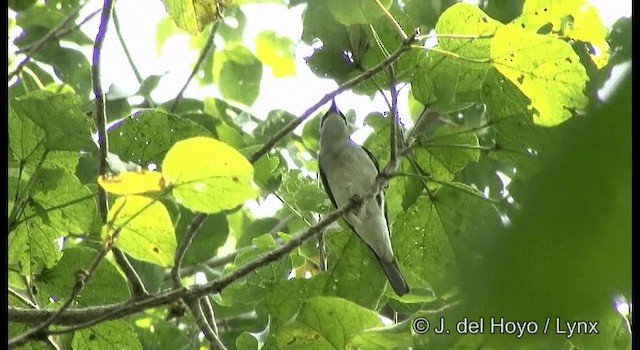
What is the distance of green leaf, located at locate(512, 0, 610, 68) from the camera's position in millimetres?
1000

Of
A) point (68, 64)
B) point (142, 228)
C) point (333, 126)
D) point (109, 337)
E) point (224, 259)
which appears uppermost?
point (142, 228)

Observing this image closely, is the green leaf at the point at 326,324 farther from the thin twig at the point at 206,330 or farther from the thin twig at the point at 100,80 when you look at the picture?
the thin twig at the point at 100,80

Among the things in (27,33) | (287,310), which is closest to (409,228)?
(287,310)

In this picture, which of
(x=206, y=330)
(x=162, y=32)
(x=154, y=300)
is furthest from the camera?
(x=162, y=32)

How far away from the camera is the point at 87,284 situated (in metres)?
1.19

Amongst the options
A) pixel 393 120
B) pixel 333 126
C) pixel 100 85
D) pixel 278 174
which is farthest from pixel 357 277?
pixel 333 126

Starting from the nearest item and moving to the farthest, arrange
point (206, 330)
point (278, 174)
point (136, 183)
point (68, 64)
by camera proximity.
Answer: point (136, 183)
point (206, 330)
point (278, 174)
point (68, 64)

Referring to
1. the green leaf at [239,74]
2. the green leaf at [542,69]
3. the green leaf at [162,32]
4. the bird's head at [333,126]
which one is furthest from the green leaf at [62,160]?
the bird's head at [333,126]

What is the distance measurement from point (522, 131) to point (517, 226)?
1.04 metres

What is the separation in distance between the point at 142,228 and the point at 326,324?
1.20 ft

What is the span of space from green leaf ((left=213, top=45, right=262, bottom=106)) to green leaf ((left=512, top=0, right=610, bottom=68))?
0.94 m

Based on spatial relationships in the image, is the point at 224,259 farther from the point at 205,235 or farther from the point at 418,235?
the point at 418,235

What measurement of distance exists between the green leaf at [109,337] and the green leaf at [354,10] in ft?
1.94

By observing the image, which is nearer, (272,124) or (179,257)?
(179,257)
